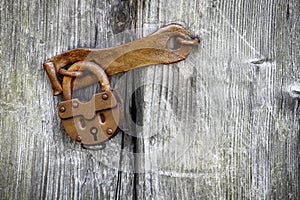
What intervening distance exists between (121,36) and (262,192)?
516 mm

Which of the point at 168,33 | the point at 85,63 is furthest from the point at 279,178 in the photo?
the point at 85,63

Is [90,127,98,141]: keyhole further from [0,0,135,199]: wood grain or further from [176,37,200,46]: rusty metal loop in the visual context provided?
[176,37,200,46]: rusty metal loop

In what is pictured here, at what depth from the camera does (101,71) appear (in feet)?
3.58

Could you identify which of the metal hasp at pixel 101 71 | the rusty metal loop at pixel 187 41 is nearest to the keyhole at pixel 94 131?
the metal hasp at pixel 101 71

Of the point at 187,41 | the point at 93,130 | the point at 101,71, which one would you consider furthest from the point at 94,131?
the point at 187,41

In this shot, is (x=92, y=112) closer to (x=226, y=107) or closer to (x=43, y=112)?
(x=43, y=112)

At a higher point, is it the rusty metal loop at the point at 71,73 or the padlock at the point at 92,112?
the rusty metal loop at the point at 71,73

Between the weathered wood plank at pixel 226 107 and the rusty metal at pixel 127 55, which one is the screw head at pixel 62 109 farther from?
the weathered wood plank at pixel 226 107

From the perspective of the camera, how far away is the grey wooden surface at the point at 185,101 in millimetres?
1074

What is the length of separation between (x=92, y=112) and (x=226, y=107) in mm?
324

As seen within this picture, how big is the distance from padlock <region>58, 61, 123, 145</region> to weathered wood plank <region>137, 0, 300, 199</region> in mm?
82

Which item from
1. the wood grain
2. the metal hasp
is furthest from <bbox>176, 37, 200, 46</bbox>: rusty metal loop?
the wood grain

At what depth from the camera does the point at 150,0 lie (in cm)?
109

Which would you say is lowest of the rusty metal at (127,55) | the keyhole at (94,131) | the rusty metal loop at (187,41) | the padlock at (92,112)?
the keyhole at (94,131)
